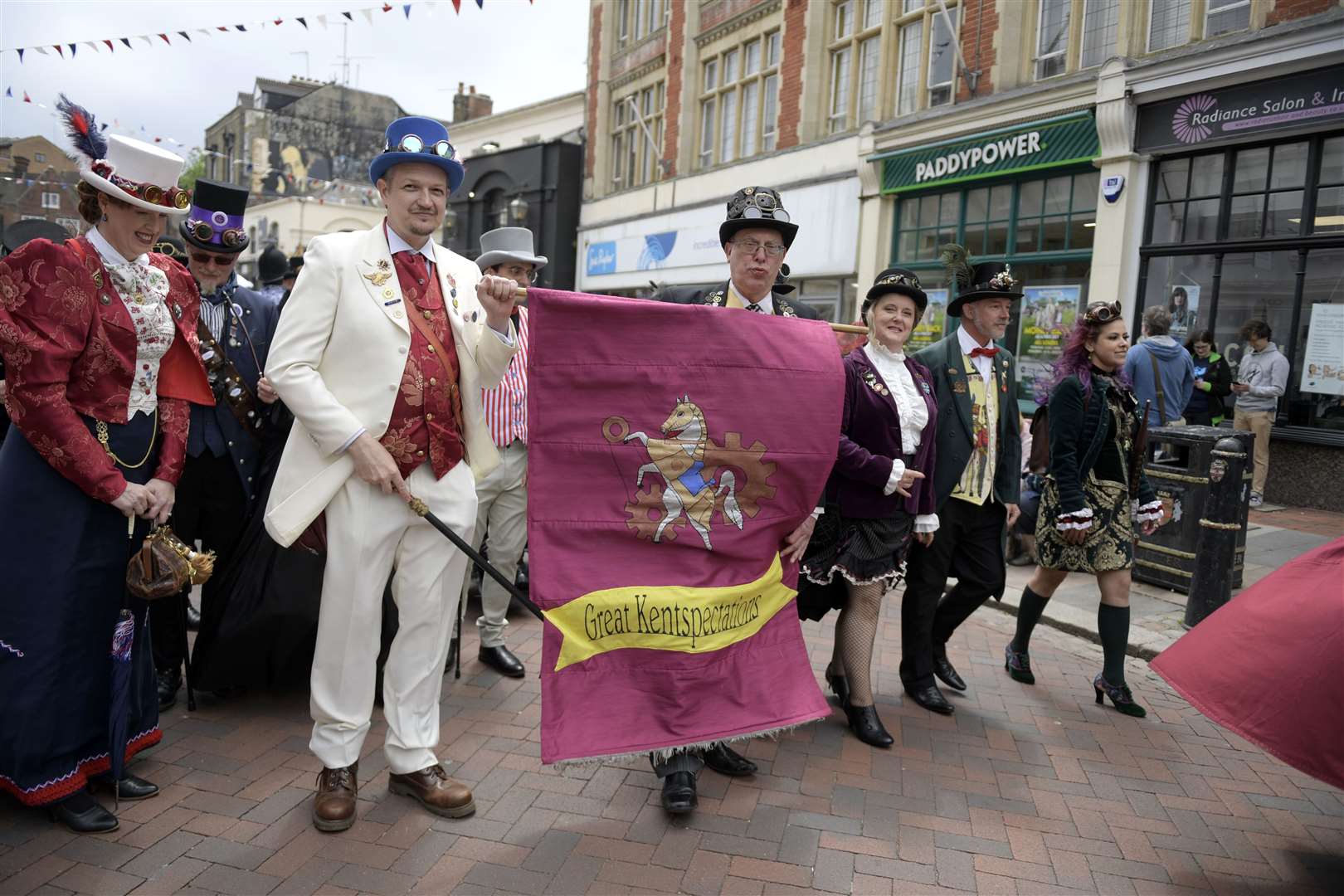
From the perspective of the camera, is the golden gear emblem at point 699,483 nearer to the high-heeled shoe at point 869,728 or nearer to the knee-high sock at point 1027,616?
the high-heeled shoe at point 869,728

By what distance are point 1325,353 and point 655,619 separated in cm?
989

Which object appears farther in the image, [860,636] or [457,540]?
[860,636]

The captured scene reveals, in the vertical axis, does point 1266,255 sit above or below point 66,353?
above

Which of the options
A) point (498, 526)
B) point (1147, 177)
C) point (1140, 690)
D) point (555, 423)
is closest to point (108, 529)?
point (555, 423)

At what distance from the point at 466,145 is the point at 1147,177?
2766cm

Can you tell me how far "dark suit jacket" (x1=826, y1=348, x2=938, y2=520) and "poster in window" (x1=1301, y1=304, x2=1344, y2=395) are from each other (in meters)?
8.19

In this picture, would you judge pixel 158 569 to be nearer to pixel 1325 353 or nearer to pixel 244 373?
pixel 244 373

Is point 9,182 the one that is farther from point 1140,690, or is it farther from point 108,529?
point 1140,690

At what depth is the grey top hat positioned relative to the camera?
5.06 m

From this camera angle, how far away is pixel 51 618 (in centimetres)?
308

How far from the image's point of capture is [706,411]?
3.30 metres

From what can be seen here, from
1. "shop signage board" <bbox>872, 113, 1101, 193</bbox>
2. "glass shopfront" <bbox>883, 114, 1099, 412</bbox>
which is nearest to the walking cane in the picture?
"glass shopfront" <bbox>883, 114, 1099, 412</bbox>

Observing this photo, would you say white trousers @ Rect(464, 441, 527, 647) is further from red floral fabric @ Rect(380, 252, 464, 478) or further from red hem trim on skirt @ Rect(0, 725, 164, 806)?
red hem trim on skirt @ Rect(0, 725, 164, 806)

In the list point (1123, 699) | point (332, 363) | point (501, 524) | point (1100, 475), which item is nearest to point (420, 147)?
point (332, 363)
